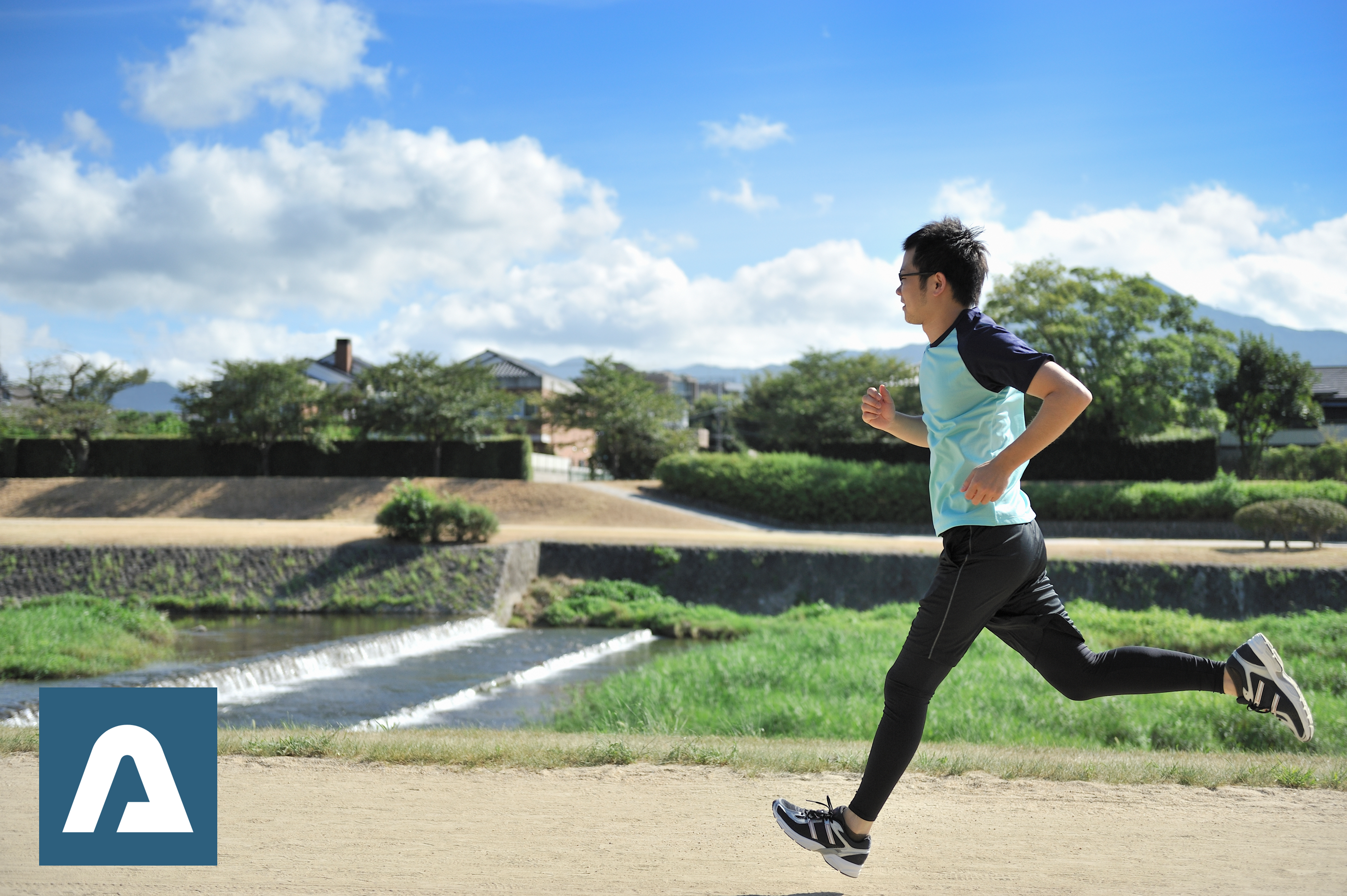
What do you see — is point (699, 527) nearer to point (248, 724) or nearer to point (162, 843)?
point (248, 724)

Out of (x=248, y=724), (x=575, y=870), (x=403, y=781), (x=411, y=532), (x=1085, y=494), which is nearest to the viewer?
(x=575, y=870)

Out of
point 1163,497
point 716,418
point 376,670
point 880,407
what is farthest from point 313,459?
point 716,418

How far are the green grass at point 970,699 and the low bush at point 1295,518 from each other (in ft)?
22.9

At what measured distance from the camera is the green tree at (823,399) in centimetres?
4397

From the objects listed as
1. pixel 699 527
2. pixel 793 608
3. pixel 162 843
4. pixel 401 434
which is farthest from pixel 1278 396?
pixel 162 843

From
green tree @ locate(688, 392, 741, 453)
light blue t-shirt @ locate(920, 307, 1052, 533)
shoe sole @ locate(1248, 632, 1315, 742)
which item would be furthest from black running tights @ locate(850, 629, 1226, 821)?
green tree @ locate(688, 392, 741, 453)

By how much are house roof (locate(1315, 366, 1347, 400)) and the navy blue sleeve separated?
195ft

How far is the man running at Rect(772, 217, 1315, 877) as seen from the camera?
10.1 ft

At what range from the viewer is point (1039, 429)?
2791 mm

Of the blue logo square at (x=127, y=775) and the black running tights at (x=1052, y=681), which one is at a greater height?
the black running tights at (x=1052, y=681)

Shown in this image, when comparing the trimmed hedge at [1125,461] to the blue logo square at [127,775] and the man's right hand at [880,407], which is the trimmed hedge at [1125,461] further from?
the blue logo square at [127,775]

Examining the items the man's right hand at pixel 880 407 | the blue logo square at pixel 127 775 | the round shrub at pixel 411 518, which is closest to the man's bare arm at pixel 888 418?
the man's right hand at pixel 880 407

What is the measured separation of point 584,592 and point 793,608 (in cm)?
431

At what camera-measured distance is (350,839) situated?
3.57m
